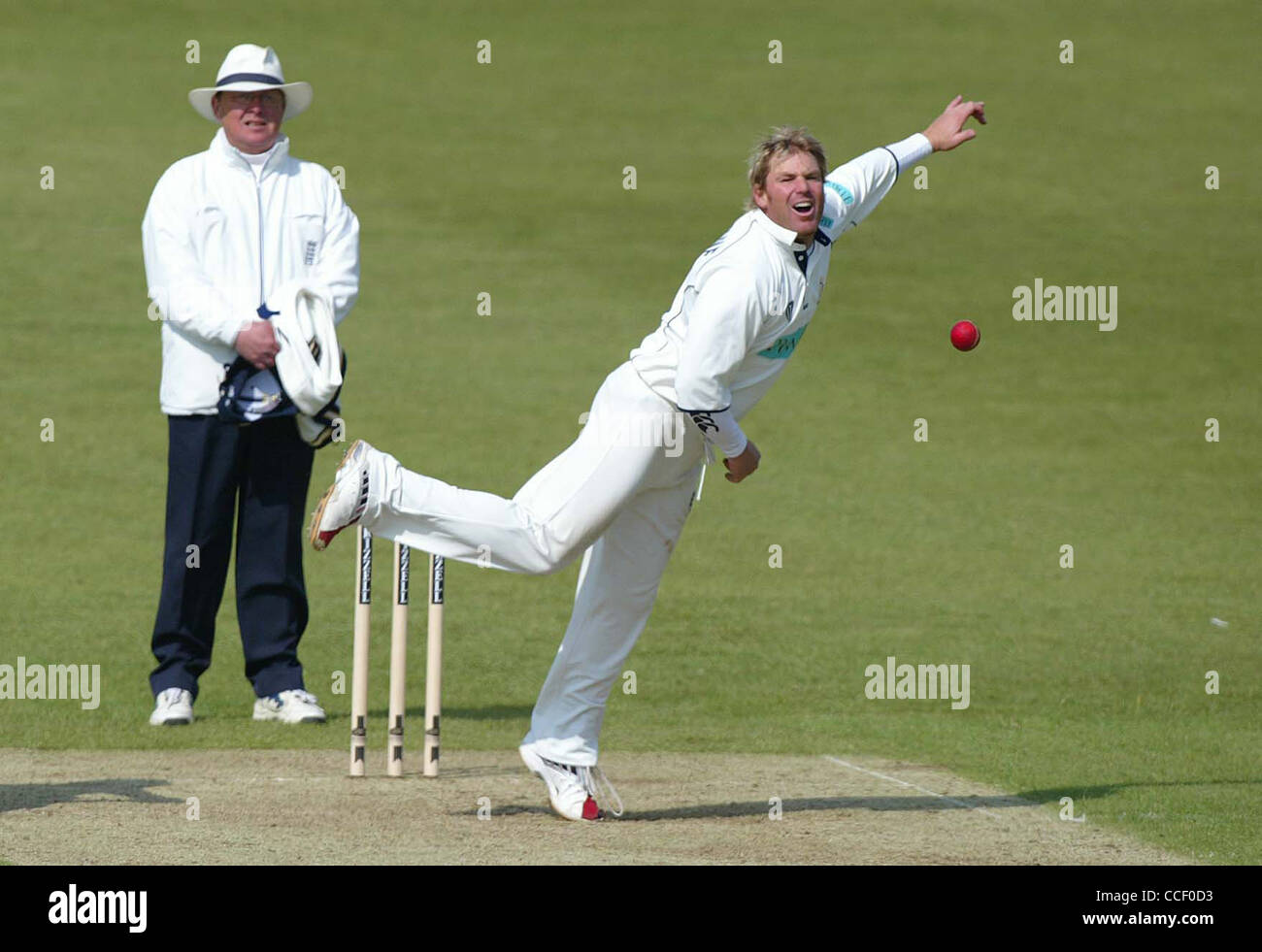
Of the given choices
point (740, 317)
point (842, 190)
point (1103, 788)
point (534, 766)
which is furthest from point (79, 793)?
point (1103, 788)

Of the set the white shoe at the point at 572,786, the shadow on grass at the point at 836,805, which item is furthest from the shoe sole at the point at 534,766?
the shadow on grass at the point at 836,805

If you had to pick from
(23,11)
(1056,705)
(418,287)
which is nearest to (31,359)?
(418,287)

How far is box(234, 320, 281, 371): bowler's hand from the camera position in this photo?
781 cm

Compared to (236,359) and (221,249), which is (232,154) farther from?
(236,359)

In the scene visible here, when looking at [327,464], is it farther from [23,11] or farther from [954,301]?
[23,11]

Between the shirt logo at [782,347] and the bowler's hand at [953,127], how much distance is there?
3.68 ft

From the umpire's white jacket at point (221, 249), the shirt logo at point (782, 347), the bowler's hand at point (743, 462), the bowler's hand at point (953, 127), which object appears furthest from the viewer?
the umpire's white jacket at point (221, 249)

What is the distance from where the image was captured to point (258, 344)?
25.6ft

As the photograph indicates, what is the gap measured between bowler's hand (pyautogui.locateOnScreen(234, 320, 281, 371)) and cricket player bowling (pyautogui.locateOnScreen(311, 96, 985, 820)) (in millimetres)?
1449

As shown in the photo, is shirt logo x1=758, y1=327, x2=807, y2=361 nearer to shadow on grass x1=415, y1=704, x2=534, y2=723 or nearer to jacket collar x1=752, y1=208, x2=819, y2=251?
jacket collar x1=752, y1=208, x2=819, y2=251

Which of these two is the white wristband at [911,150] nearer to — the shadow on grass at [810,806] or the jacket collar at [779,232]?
the jacket collar at [779,232]

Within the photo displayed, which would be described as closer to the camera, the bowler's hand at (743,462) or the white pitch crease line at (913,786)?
the bowler's hand at (743,462)

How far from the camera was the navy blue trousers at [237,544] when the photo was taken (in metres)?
8.10

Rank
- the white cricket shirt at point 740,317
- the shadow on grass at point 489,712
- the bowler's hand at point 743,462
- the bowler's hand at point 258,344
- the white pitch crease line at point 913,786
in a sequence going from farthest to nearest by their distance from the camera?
the shadow on grass at point 489,712 < the bowler's hand at point 258,344 < the white pitch crease line at point 913,786 < the bowler's hand at point 743,462 < the white cricket shirt at point 740,317
